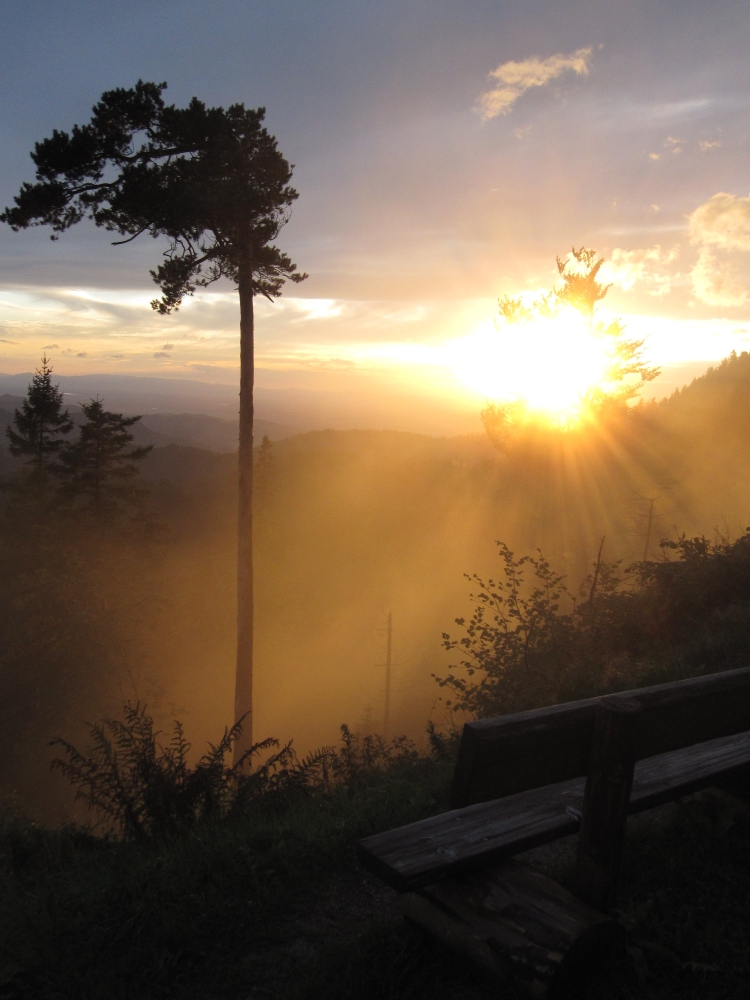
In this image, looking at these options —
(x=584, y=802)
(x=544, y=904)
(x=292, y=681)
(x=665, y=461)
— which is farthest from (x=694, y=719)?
(x=292, y=681)

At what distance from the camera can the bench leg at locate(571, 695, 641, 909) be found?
254 cm

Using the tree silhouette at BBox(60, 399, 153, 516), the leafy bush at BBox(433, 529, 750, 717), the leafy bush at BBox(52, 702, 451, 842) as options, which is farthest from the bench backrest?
the tree silhouette at BBox(60, 399, 153, 516)

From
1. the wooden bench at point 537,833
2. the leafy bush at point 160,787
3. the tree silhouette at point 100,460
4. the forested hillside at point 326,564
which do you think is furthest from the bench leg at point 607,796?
Result: the tree silhouette at point 100,460

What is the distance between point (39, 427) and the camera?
27.1m

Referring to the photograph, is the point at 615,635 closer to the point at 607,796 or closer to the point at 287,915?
the point at 607,796

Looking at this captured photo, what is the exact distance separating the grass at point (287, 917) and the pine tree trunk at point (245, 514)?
338 inches

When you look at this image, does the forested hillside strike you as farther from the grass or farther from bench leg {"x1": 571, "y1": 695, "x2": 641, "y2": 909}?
bench leg {"x1": 571, "y1": 695, "x2": 641, "y2": 909}

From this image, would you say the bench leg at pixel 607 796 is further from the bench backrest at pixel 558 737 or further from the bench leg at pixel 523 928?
the bench leg at pixel 523 928

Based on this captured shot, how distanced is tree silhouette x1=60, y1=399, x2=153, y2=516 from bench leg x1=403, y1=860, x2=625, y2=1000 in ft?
89.8

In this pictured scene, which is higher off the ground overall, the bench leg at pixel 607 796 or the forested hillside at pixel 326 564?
the bench leg at pixel 607 796

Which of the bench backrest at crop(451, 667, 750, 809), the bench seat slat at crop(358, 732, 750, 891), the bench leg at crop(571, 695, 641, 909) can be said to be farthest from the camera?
the bench leg at crop(571, 695, 641, 909)

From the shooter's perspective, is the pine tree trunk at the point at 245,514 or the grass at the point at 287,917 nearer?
the grass at the point at 287,917

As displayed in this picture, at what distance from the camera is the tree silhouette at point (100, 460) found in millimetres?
26625

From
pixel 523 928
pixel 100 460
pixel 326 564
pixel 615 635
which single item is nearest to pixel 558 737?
pixel 523 928
